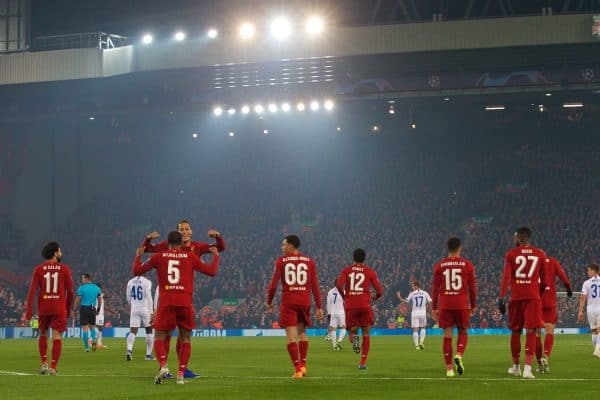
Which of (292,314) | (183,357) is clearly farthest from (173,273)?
(292,314)

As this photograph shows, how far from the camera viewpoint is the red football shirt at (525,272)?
19.0 m

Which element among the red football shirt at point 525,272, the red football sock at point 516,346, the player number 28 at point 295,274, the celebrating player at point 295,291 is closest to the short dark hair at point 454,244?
the red football shirt at point 525,272

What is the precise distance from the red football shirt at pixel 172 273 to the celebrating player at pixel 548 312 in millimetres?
6674

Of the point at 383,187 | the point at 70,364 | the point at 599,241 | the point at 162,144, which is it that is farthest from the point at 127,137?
Result: the point at 70,364

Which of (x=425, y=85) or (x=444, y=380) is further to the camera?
(x=425, y=85)

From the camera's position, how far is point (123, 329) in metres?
55.8

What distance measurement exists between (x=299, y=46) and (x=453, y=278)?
2961 centimetres

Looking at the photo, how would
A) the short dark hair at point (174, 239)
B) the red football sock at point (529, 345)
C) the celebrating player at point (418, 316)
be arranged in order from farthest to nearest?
the celebrating player at point (418, 316) → the red football sock at point (529, 345) → the short dark hair at point (174, 239)

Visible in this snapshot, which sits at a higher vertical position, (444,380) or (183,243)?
(183,243)

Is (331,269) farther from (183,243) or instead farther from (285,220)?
(183,243)

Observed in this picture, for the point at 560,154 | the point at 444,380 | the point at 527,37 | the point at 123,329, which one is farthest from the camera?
the point at 560,154

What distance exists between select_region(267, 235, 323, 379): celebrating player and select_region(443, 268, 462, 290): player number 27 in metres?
2.38

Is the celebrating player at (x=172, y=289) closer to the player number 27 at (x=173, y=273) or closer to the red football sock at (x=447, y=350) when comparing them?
the player number 27 at (x=173, y=273)

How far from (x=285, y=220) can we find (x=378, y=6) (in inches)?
865
